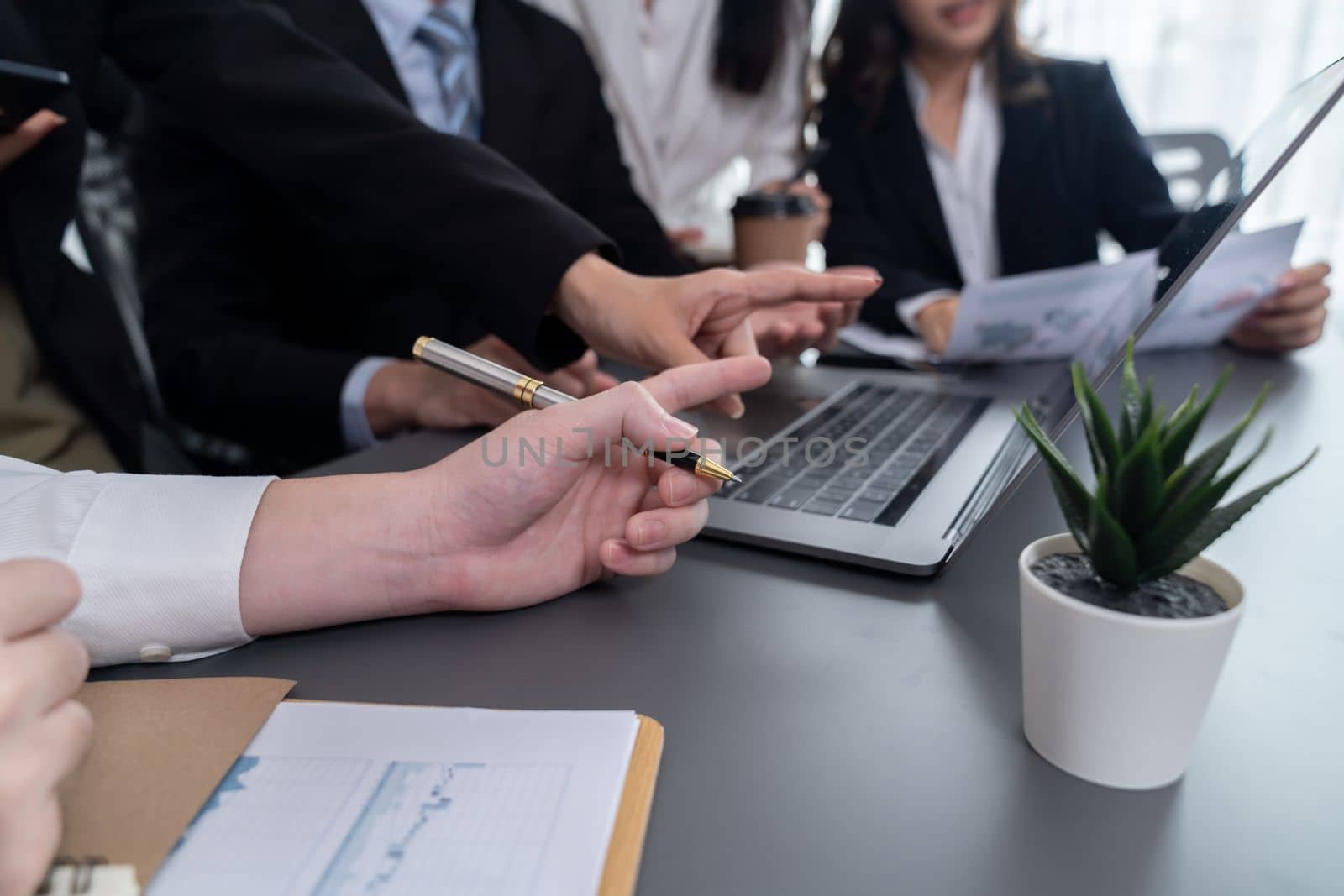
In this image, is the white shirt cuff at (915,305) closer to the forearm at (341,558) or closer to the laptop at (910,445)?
the laptop at (910,445)

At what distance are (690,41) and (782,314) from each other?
1.10m

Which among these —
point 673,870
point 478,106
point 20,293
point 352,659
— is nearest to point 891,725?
point 673,870

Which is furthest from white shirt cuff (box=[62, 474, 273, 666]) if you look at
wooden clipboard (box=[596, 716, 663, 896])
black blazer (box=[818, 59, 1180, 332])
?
black blazer (box=[818, 59, 1180, 332])

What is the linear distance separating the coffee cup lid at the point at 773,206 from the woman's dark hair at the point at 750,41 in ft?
2.46

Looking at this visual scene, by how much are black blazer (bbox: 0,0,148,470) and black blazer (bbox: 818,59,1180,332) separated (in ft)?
3.44

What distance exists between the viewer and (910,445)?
609mm

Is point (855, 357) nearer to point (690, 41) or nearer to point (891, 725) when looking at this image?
point (891, 725)

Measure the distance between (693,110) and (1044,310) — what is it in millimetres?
1066

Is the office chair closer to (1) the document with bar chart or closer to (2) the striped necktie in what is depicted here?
(2) the striped necktie

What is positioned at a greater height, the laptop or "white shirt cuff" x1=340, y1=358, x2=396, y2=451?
the laptop

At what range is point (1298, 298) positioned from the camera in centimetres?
84

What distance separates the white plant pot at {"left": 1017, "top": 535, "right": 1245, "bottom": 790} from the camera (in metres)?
0.27

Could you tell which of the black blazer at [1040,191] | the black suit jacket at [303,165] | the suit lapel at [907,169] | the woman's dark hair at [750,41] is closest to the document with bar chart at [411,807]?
the black suit jacket at [303,165]

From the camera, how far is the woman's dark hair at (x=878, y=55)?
1388mm
